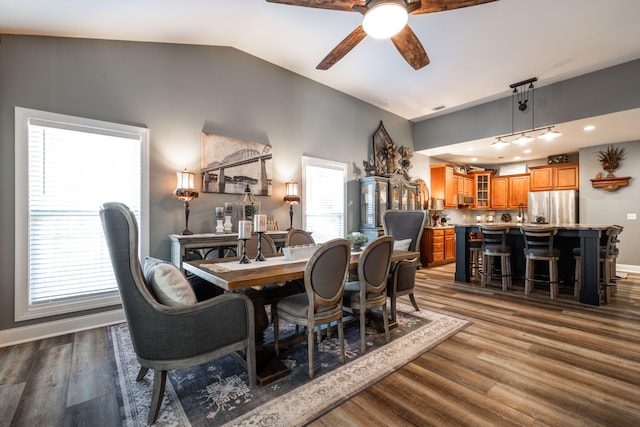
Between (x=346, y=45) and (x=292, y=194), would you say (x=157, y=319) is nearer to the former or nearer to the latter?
(x=346, y=45)

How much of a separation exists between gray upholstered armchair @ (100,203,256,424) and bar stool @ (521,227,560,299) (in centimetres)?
432

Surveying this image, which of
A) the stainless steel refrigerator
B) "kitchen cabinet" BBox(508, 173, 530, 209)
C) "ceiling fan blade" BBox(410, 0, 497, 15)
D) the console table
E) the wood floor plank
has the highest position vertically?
"ceiling fan blade" BBox(410, 0, 497, 15)

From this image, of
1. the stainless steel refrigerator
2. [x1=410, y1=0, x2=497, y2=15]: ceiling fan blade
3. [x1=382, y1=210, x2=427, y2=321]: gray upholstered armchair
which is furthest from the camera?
the stainless steel refrigerator

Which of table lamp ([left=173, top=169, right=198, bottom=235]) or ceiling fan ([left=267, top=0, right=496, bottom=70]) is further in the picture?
table lamp ([left=173, top=169, right=198, bottom=235])

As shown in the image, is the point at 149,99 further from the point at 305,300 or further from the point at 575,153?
the point at 575,153

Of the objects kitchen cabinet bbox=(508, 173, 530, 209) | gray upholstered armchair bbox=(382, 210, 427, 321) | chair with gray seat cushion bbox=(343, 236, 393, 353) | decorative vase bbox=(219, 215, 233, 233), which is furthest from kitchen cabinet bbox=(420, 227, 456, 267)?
decorative vase bbox=(219, 215, 233, 233)

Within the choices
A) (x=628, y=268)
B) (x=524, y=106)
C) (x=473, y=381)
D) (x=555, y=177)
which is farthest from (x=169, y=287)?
(x=555, y=177)

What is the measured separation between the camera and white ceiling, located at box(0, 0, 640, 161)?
281 centimetres

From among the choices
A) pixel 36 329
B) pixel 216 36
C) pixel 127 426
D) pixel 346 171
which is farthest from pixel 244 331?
pixel 346 171

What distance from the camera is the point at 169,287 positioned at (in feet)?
5.68

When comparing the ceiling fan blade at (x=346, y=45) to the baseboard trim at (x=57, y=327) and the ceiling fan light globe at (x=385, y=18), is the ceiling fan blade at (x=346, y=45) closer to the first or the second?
the ceiling fan light globe at (x=385, y=18)

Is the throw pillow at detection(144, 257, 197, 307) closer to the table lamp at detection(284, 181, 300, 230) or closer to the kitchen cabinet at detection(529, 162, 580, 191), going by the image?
the table lamp at detection(284, 181, 300, 230)

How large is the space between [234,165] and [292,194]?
967 millimetres

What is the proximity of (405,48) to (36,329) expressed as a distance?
180 inches
